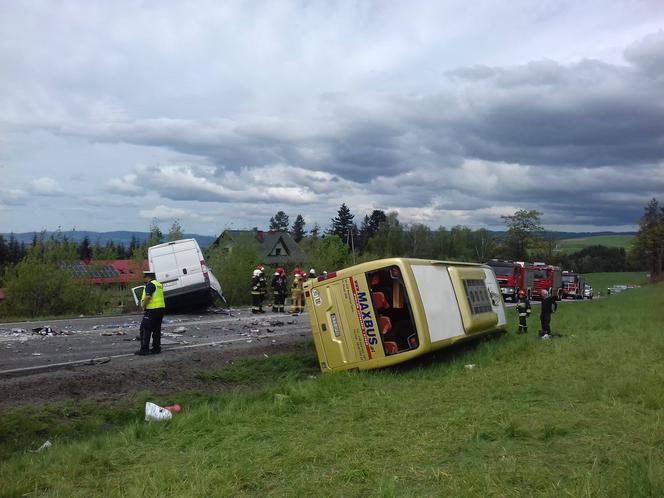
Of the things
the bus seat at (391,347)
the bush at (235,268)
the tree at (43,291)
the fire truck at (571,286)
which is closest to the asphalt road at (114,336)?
the bus seat at (391,347)

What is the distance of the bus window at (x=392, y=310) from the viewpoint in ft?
33.7

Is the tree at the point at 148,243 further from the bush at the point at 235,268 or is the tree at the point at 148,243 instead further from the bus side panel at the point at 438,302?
the bus side panel at the point at 438,302

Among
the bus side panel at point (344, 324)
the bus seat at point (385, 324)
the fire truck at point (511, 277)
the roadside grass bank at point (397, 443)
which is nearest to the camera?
the roadside grass bank at point (397, 443)

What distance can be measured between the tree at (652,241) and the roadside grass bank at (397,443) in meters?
98.2

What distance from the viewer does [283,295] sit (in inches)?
858

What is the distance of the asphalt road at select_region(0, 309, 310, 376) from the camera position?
10.8 meters

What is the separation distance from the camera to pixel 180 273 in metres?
18.7

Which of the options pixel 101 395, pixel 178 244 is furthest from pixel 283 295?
pixel 101 395

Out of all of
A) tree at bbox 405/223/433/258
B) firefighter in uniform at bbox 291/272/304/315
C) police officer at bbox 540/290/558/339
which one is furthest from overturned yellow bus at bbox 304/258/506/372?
tree at bbox 405/223/433/258

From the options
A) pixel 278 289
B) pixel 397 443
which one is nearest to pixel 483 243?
pixel 278 289

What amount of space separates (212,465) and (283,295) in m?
17.1

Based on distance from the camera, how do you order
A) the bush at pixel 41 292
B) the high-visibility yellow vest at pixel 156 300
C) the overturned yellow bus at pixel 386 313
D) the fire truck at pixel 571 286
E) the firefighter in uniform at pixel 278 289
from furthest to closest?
the fire truck at pixel 571 286 < the bush at pixel 41 292 < the firefighter in uniform at pixel 278 289 < the high-visibility yellow vest at pixel 156 300 < the overturned yellow bus at pixel 386 313

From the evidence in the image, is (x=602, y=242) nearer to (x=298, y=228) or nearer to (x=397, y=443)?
(x=298, y=228)

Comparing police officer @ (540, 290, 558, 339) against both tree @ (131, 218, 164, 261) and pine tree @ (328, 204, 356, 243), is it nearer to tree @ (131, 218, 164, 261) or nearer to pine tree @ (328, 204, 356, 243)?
tree @ (131, 218, 164, 261)
